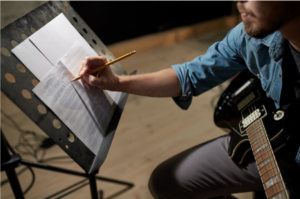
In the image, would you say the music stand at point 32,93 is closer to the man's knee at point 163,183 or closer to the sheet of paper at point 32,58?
the sheet of paper at point 32,58

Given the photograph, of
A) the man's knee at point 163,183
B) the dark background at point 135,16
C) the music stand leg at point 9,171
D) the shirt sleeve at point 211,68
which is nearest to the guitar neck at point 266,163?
the shirt sleeve at point 211,68

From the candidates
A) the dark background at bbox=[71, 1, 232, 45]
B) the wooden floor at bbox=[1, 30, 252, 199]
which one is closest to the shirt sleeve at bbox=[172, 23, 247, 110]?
the wooden floor at bbox=[1, 30, 252, 199]

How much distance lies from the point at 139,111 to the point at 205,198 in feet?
3.38

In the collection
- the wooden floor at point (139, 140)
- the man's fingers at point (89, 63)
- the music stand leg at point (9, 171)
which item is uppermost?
the man's fingers at point (89, 63)

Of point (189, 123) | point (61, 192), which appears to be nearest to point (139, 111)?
point (189, 123)

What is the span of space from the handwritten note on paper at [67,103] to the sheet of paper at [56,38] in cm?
4

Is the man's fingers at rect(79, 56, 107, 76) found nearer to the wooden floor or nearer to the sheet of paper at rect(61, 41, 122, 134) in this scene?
the sheet of paper at rect(61, 41, 122, 134)

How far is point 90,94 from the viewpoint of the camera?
0.73 metres

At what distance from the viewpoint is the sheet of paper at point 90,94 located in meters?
0.70

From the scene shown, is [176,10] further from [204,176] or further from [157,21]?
[204,176]

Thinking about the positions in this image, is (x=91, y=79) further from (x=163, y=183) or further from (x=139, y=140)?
(x=139, y=140)

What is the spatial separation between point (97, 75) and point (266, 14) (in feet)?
1.70

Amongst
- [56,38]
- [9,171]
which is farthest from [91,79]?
[9,171]

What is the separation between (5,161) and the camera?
0.74 m
